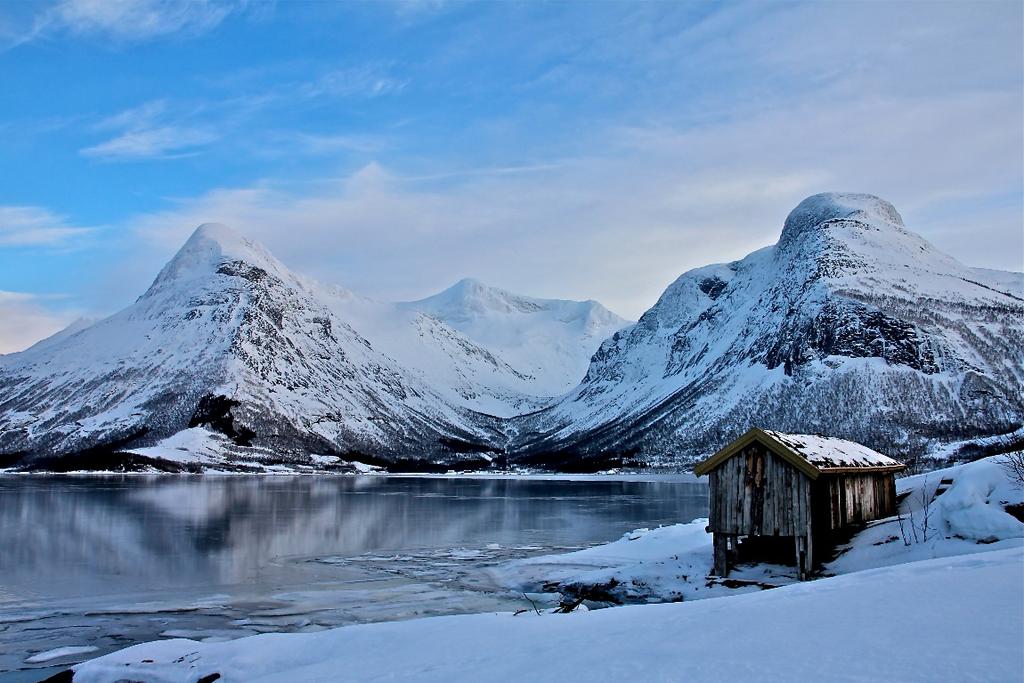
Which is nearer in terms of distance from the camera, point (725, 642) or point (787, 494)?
point (725, 642)

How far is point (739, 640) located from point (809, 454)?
1953cm

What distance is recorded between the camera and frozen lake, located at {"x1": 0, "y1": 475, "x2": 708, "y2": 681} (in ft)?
88.6

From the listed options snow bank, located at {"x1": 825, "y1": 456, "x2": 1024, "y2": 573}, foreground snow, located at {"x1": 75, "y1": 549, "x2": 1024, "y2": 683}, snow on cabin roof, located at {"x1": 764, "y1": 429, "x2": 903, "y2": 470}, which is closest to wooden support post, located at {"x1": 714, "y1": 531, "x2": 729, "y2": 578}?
snow bank, located at {"x1": 825, "y1": 456, "x2": 1024, "y2": 573}

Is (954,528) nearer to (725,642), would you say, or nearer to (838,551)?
(838,551)

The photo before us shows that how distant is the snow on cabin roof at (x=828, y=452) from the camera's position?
29078mm

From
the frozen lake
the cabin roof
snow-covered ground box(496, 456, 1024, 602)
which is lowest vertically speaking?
the frozen lake

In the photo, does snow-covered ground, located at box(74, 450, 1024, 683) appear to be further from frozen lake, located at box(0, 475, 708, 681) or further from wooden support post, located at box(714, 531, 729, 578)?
wooden support post, located at box(714, 531, 729, 578)

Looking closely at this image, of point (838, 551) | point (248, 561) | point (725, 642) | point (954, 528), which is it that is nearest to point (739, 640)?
point (725, 642)

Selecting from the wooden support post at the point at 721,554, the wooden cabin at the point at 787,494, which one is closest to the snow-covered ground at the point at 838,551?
the wooden support post at the point at 721,554

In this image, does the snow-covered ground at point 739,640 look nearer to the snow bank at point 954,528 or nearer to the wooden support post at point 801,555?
the snow bank at point 954,528

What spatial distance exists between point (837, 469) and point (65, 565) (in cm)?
3358

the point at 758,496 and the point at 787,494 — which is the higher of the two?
the point at 787,494

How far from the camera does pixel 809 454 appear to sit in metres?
29.1

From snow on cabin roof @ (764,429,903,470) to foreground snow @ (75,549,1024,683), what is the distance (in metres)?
13.9
